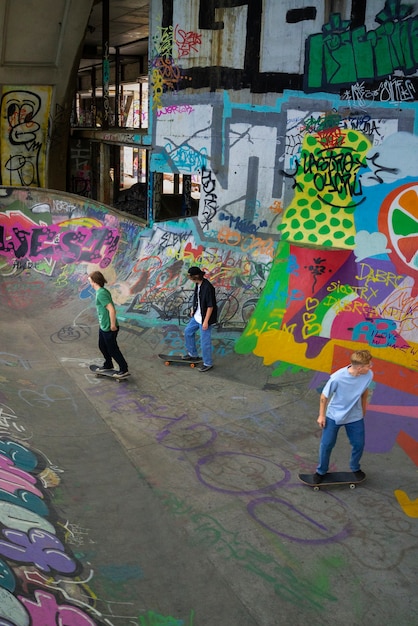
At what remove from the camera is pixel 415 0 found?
8.20 meters

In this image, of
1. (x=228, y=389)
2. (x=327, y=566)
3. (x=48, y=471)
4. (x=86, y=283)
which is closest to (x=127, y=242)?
(x=86, y=283)

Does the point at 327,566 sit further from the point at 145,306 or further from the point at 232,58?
the point at 232,58

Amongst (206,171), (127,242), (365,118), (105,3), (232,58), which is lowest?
(127,242)

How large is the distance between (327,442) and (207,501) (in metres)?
1.40

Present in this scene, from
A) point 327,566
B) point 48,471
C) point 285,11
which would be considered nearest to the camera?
point 327,566

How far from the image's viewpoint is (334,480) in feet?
20.3

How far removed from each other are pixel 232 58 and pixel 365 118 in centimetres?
332

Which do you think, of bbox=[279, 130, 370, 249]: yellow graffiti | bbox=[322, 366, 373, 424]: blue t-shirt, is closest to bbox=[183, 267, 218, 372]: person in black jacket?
bbox=[279, 130, 370, 249]: yellow graffiti

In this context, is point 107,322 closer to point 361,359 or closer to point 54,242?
point 361,359

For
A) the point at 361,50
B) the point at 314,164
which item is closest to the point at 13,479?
the point at 314,164

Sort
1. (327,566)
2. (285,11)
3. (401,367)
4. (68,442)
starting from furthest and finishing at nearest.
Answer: (285,11)
(401,367)
(68,442)
(327,566)

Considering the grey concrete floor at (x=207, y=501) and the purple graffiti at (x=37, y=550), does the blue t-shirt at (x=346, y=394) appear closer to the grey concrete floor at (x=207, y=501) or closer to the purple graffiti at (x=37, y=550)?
the grey concrete floor at (x=207, y=501)

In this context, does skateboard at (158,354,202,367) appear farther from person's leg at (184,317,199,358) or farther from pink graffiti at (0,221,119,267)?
pink graffiti at (0,221,119,267)

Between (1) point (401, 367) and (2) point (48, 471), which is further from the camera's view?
(1) point (401, 367)
